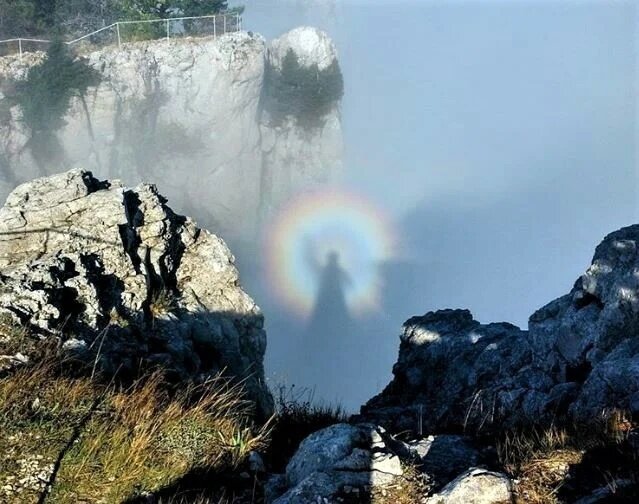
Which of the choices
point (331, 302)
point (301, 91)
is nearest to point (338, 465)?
point (301, 91)

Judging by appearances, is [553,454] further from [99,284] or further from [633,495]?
[99,284]

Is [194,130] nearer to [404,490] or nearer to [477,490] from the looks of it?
[404,490]

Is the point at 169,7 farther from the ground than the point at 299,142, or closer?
farther from the ground

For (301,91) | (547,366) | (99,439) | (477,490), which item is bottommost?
(477,490)

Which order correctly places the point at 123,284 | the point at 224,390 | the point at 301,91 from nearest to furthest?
the point at 224,390
the point at 123,284
the point at 301,91

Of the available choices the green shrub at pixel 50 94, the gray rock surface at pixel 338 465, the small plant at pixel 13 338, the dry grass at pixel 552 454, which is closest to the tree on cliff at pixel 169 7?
the green shrub at pixel 50 94

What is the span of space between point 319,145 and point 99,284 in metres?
40.1

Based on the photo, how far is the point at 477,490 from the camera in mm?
3723

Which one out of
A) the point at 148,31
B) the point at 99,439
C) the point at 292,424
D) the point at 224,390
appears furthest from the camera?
the point at 148,31

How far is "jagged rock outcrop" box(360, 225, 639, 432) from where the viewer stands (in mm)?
6668

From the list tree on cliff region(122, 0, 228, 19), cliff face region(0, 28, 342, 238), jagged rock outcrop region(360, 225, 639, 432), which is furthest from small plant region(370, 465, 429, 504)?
tree on cliff region(122, 0, 228, 19)

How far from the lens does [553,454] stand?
4.37 metres

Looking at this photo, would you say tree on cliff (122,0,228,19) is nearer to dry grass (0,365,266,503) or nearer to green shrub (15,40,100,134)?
green shrub (15,40,100,134)

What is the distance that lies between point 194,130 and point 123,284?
107 feet
